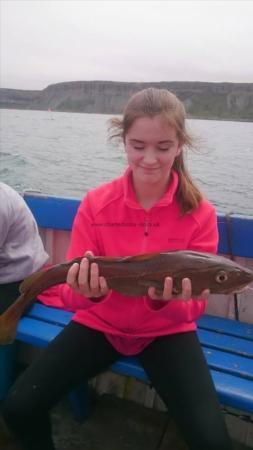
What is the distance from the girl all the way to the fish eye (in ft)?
0.43

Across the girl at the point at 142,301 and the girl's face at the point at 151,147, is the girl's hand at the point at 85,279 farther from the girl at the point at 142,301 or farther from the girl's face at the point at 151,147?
the girl's face at the point at 151,147

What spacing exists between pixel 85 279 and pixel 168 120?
1.10 metres

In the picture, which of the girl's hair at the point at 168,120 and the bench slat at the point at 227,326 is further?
the bench slat at the point at 227,326

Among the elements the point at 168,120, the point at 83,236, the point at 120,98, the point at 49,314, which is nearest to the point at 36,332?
the point at 49,314

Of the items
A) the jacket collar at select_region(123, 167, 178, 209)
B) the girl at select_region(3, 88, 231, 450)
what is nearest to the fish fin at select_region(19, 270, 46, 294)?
the girl at select_region(3, 88, 231, 450)

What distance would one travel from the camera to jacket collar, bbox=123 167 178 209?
9.73 ft

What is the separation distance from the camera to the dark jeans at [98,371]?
237 cm

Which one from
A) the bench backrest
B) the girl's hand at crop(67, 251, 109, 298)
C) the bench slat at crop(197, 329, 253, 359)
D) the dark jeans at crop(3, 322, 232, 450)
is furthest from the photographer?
the bench backrest

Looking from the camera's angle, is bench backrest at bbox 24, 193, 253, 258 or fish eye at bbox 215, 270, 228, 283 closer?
fish eye at bbox 215, 270, 228, 283

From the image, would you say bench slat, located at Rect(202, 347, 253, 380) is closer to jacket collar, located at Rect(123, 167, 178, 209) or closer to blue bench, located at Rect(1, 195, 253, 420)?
blue bench, located at Rect(1, 195, 253, 420)

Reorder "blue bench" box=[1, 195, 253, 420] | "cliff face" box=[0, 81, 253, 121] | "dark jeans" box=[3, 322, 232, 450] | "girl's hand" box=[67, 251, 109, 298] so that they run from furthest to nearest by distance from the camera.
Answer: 1. "cliff face" box=[0, 81, 253, 121]
2. "blue bench" box=[1, 195, 253, 420]
3. "girl's hand" box=[67, 251, 109, 298]
4. "dark jeans" box=[3, 322, 232, 450]

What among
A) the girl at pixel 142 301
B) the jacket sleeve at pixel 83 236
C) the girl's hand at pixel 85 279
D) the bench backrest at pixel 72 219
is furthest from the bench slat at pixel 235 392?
the bench backrest at pixel 72 219

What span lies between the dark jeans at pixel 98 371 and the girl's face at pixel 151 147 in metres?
1.06

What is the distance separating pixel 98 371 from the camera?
112 inches
